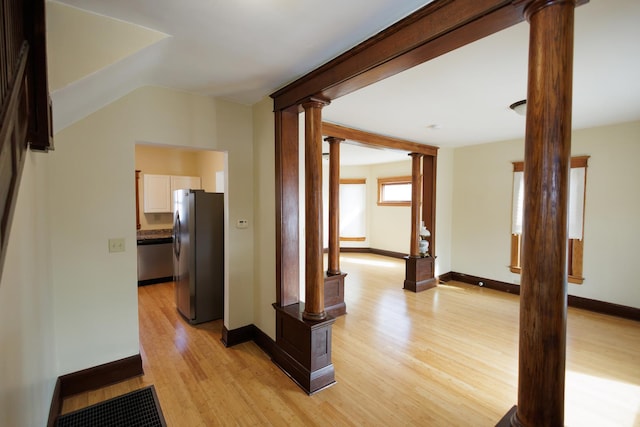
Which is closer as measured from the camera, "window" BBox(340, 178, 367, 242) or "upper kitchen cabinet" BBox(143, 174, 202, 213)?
"upper kitchen cabinet" BBox(143, 174, 202, 213)

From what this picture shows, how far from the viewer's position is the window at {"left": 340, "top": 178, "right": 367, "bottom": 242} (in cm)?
848

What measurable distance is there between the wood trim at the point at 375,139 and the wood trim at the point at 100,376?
10.3 ft

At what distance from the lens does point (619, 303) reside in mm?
3879

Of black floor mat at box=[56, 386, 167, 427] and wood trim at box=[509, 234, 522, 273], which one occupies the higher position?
wood trim at box=[509, 234, 522, 273]

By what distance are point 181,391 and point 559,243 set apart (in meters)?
2.68

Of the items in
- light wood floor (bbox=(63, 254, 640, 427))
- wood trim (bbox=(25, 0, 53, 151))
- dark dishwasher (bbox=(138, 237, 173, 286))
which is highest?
wood trim (bbox=(25, 0, 53, 151))

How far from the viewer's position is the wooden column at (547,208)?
1.09m

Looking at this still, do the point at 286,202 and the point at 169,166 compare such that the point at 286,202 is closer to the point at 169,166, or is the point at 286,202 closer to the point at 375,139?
the point at 375,139

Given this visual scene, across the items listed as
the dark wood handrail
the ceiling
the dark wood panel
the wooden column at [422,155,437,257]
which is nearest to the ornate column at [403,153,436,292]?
the wooden column at [422,155,437,257]

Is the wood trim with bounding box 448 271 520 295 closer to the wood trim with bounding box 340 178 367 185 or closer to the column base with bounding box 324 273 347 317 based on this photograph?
the column base with bounding box 324 273 347 317

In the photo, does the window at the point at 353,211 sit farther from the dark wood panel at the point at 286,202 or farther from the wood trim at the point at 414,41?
the wood trim at the point at 414,41

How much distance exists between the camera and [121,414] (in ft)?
6.70

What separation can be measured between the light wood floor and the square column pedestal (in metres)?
0.83

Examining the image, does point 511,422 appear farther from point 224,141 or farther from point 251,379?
point 224,141
